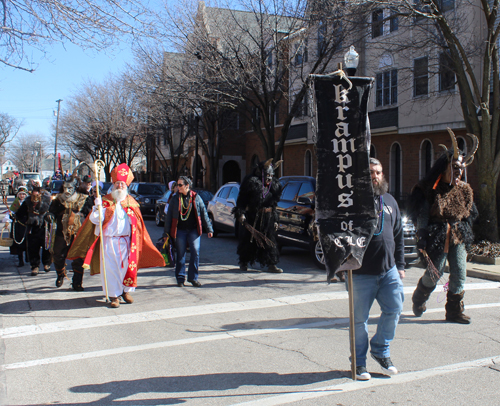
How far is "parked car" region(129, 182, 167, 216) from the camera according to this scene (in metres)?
23.7

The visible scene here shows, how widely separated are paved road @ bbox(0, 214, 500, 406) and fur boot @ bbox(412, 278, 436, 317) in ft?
0.52

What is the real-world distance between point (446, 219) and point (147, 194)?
19.8 meters

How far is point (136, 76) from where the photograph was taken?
76.2 feet

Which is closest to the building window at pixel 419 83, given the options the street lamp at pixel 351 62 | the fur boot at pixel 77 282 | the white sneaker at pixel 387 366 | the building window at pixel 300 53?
the building window at pixel 300 53

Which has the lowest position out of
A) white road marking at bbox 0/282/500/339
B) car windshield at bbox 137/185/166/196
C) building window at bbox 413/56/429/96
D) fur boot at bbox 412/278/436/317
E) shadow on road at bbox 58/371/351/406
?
shadow on road at bbox 58/371/351/406

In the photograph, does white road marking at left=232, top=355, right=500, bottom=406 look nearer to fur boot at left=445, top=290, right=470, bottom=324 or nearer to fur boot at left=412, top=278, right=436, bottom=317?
fur boot at left=445, top=290, right=470, bottom=324

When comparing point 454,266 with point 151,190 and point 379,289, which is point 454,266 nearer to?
point 379,289

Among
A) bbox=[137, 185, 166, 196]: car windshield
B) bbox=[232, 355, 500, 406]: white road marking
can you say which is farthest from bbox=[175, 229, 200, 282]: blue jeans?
bbox=[137, 185, 166, 196]: car windshield

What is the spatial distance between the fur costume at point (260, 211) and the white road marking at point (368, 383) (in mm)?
5442

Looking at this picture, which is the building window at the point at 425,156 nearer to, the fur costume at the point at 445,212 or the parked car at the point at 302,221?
the parked car at the point at 302,221

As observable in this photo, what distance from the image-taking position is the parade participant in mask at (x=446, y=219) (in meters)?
6.14

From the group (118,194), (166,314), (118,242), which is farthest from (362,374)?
(118,194)

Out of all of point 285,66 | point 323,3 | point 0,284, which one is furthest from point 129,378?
point 285,66

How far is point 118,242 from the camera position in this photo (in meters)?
7.30
